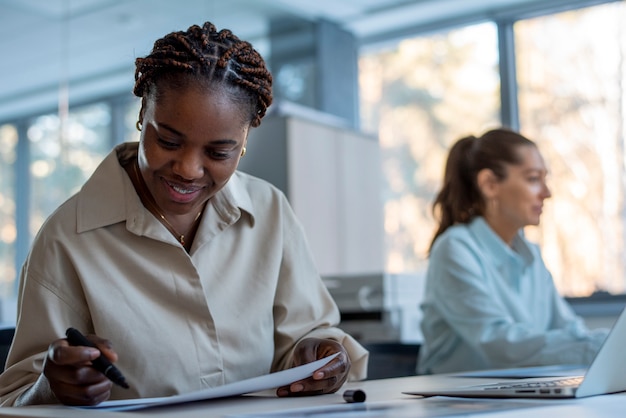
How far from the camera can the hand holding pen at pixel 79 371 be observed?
41.4 inches

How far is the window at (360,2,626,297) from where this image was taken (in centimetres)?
476

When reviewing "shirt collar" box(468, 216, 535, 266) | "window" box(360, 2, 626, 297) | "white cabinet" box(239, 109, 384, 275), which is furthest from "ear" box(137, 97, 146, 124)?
"window" box(360, 2, 626, 297)

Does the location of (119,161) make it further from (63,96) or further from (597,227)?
(597,227)

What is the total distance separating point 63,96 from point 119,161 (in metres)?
3.05

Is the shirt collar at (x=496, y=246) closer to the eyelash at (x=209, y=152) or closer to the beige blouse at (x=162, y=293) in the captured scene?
the beige blouse at (x=162, y=293)

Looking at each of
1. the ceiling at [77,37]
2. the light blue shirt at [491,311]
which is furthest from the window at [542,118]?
the light blue shirt at [491,311]

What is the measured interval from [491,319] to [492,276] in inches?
9.5

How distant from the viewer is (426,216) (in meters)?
5.39

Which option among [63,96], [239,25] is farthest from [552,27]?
[63,96]

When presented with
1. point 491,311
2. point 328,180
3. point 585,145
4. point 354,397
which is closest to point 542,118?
point 585,145

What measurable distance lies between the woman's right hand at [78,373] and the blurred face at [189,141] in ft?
1.04

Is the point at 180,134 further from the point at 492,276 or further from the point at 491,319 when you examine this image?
the point at 492,276

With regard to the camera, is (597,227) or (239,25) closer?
(597,227)

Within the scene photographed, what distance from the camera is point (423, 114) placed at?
17.9ft
